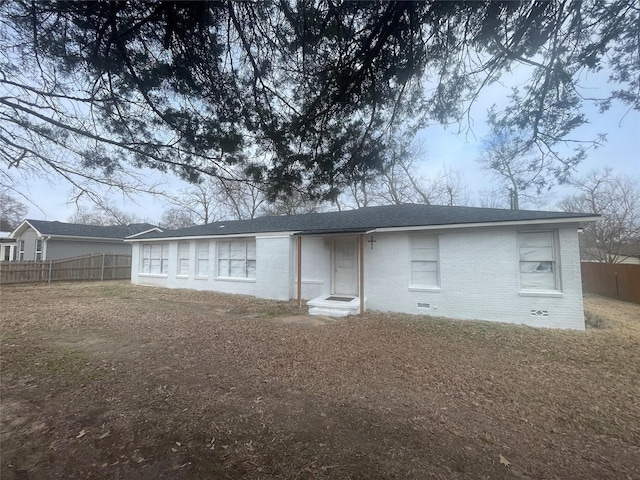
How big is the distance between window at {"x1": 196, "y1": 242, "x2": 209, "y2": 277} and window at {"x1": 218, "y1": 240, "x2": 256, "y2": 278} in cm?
82

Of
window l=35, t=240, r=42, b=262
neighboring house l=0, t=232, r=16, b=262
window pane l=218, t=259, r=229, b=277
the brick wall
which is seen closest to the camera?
the brick wall

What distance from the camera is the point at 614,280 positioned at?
13219 millimetres

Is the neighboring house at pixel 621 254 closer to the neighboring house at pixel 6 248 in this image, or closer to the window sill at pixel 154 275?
the window sill at pixel 154 275

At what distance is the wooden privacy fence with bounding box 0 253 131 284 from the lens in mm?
14843

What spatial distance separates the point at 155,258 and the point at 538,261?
1691 cm

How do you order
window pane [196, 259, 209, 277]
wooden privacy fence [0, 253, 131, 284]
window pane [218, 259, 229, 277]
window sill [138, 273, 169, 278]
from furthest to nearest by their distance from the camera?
window sill [138, 273, 169, 278]
wooden privacy fence [0, 253, 131, 284]
window pane [196, 259, 209, 277]
window pane [218, 259, 229, 277]

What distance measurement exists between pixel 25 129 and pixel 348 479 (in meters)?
6.32

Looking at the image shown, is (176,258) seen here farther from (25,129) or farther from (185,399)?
(185,399)

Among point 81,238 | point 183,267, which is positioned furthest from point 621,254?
point 81,238

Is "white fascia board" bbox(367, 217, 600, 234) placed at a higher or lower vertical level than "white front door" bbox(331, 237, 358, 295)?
higher

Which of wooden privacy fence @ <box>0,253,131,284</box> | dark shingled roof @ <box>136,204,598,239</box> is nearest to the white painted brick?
dark shingled roof @ <box>136,204,598,239</box>

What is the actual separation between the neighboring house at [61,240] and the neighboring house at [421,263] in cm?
1194

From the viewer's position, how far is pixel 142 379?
13.4ft

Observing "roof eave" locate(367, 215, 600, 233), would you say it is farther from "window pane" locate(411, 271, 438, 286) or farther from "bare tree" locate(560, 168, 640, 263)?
"bare tree" locate(560, 168, 640, 263)
